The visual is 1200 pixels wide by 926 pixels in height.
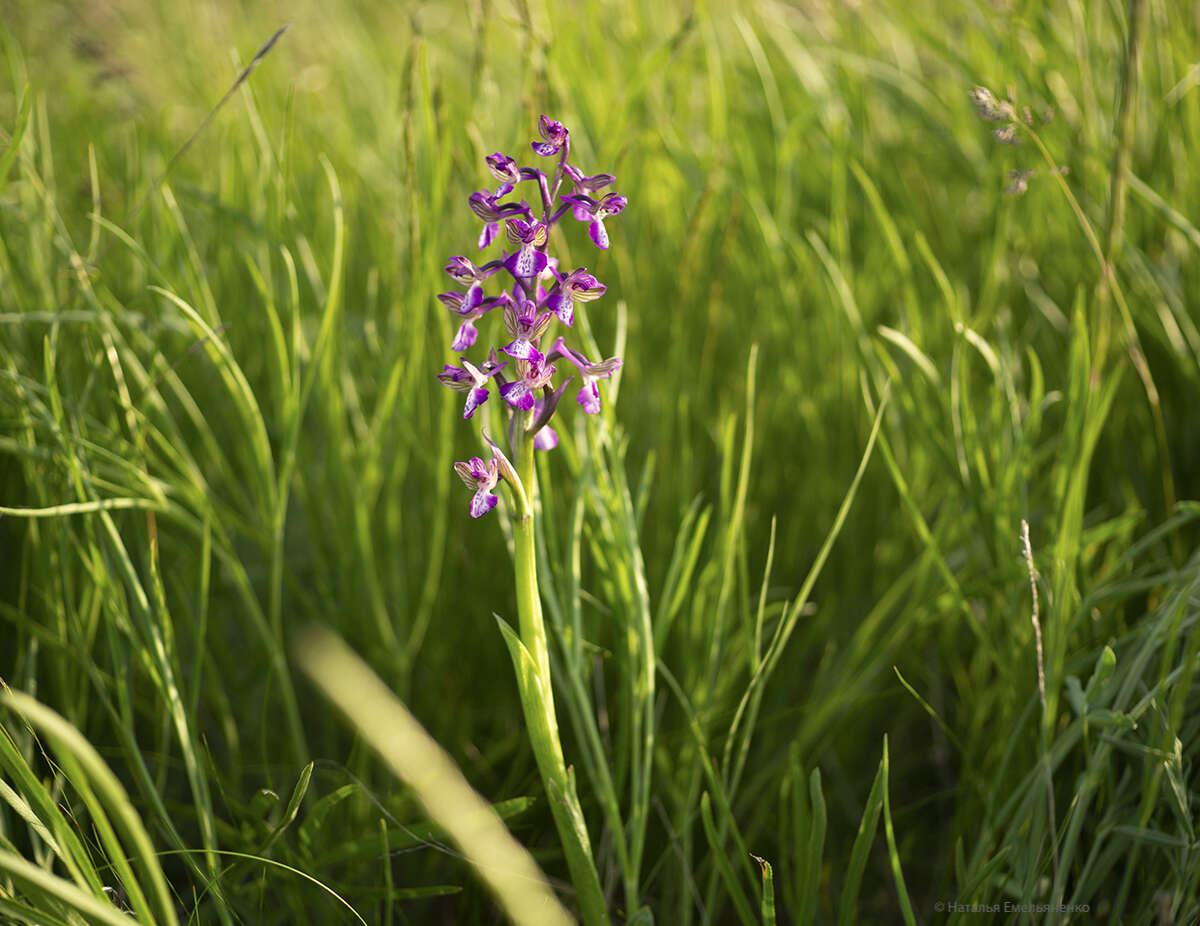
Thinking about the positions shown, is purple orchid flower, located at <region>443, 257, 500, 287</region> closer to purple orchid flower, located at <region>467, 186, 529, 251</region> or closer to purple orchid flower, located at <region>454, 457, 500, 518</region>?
purple orchid flower, located at <region>467, 186, 529, 251</region>

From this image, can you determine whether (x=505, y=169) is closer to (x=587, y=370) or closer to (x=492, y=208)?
(x=492, y=208)

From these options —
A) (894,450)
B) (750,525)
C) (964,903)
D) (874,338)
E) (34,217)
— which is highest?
(34,217)

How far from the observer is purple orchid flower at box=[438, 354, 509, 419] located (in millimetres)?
1143

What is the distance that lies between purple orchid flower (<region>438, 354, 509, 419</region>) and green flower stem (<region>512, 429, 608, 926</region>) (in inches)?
2.9

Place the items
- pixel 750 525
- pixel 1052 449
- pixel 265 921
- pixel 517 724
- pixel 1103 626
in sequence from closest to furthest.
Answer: pixel 265 921, pixel 1103 626, pixel 517 724, pixel 1052 449, pixel 750 525

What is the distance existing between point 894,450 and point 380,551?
1.20m

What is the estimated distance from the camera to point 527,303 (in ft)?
3.81

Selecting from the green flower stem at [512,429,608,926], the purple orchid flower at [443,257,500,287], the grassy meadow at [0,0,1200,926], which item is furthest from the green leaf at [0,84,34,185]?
the green flower stem at [512,429,608,926]

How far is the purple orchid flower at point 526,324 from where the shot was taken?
1.13 metres

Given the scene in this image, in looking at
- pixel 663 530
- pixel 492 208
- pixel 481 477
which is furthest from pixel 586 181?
pixel 663 530

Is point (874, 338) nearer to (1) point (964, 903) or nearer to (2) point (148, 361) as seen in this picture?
(1) point (964, 903)

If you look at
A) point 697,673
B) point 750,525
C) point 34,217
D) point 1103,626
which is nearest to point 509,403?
point 697,673

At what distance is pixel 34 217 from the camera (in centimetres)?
210

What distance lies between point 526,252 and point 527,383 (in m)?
A: 0.16
